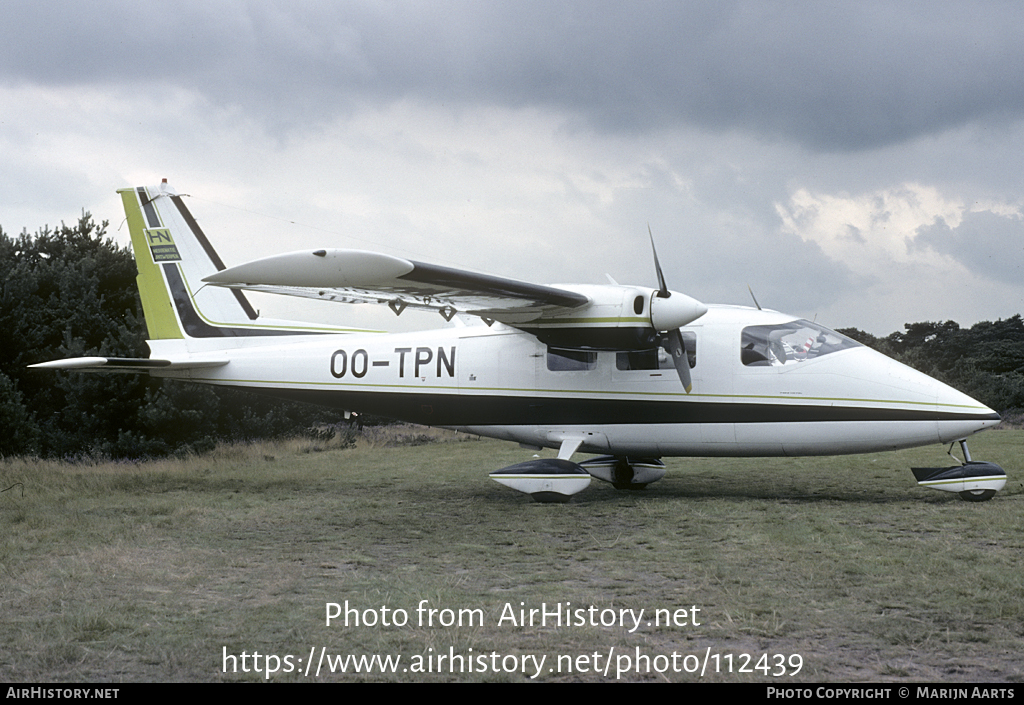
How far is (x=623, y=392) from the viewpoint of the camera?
1152 cm

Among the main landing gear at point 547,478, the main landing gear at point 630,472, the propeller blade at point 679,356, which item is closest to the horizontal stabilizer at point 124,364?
the main landing gear at point 547,478

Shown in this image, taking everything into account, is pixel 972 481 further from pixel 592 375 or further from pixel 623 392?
pixel 592 375

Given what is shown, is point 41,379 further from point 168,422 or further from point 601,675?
point 601,675

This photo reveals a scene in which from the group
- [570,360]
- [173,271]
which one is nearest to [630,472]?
[570,360]

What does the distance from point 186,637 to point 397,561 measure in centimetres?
274

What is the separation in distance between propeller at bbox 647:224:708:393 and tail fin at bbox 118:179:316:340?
8.03 metres

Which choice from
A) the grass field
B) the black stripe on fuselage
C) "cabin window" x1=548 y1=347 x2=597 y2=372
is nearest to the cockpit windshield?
the black stripe on fuselage

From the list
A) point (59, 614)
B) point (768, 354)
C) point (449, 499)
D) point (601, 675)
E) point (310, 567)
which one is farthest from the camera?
point (449, 499)

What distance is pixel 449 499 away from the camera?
11.9m

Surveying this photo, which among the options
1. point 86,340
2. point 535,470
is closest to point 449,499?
point 535,470

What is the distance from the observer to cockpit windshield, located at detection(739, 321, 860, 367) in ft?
35.6

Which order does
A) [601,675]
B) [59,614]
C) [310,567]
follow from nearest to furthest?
[601,675] → [59,614] → [310,567]

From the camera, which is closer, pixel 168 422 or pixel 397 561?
pixel 397 561

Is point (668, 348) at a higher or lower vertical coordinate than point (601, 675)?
higher
